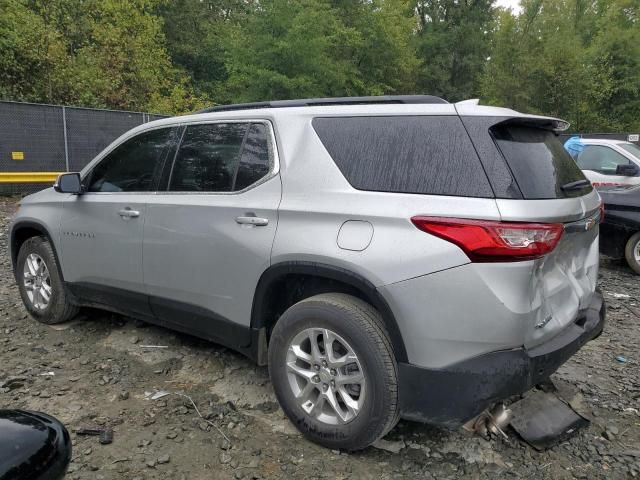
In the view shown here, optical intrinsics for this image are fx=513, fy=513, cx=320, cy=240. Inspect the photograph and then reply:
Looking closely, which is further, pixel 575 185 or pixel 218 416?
pixel 218 416

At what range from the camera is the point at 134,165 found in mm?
3816

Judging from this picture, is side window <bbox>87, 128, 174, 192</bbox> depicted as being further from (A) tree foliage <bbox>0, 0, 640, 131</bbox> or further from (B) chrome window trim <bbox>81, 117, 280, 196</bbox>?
(A) tree foliage <bbox>0, 0, 640, 131</bbox>

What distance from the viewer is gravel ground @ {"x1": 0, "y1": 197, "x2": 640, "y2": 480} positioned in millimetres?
2602

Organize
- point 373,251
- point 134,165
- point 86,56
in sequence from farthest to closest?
point 86,56
point 134,165
point 373,251

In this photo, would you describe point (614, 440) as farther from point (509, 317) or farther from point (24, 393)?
point (24, 393)

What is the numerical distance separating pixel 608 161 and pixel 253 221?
28.4 feet

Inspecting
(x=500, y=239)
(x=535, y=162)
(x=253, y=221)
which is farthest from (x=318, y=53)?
(x=500, y=239)

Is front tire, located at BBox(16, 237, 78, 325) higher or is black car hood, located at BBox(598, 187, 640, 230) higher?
black car hood, located at BBox(598, 187, 640, 230)

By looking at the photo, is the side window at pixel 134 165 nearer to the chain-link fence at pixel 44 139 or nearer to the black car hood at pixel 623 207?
the black car hood at pixel 623 207

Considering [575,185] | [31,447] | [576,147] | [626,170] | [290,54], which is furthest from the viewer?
[290,54]

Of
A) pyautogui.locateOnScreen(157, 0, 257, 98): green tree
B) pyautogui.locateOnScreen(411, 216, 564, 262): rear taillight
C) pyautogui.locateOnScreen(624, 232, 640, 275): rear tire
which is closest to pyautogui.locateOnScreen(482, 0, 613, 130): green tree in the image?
pyautogui.locateOnScreen(157, 0, 257, 98): green tree

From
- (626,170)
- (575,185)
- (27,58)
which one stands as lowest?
(626,170)

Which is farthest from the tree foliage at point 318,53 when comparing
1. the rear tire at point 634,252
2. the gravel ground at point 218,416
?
the rear tire at point 634,252

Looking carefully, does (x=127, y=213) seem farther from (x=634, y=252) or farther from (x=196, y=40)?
(x=196, y=40)
